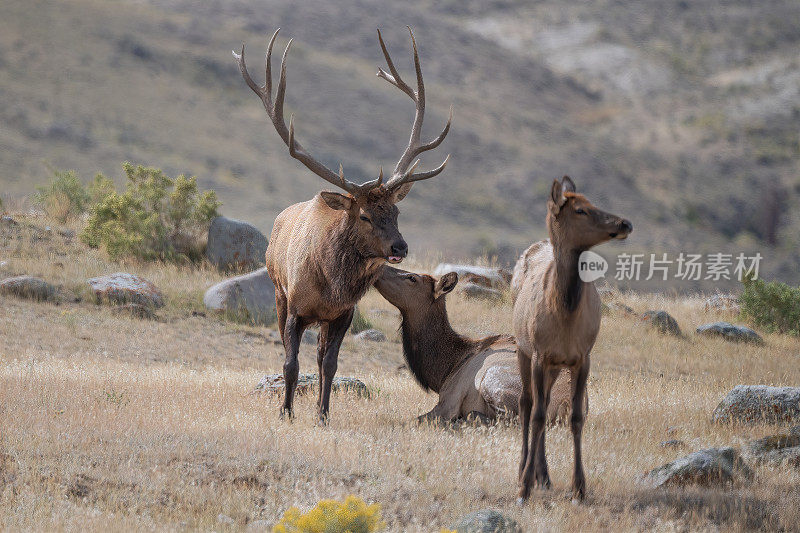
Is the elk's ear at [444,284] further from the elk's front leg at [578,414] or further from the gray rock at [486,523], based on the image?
the gray rock at [486,523]

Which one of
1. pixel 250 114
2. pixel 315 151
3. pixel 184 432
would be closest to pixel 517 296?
pixel 184 432

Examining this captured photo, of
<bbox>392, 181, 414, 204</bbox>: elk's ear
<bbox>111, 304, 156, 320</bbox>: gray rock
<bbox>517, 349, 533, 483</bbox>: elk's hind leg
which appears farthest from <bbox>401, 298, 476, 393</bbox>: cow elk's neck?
<bbox>111, 304, 156, 320</bbox>: gray rock

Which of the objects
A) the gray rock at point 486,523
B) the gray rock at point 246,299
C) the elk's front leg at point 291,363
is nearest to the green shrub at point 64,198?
the gray rock at point 246,299

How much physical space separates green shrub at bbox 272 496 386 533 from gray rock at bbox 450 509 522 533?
1.89ft

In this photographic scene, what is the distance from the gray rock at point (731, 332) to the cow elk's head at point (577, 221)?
35.7 feet

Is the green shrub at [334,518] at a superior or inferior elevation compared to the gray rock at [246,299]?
inferior

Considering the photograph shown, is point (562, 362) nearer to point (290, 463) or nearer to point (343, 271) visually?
Answer: point (290, 463)

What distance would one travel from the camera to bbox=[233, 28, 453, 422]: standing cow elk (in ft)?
27.6

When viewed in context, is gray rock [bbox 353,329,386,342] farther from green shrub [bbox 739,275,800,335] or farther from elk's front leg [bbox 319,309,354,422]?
green shrub [bbox 739,275,800,335]

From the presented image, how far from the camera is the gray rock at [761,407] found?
348 inches

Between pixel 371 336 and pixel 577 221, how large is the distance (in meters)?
9.84

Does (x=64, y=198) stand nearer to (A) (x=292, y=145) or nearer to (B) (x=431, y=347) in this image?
(A) (x=292, y=145)

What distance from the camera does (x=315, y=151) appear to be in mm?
61781

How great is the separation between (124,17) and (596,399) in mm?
63696
